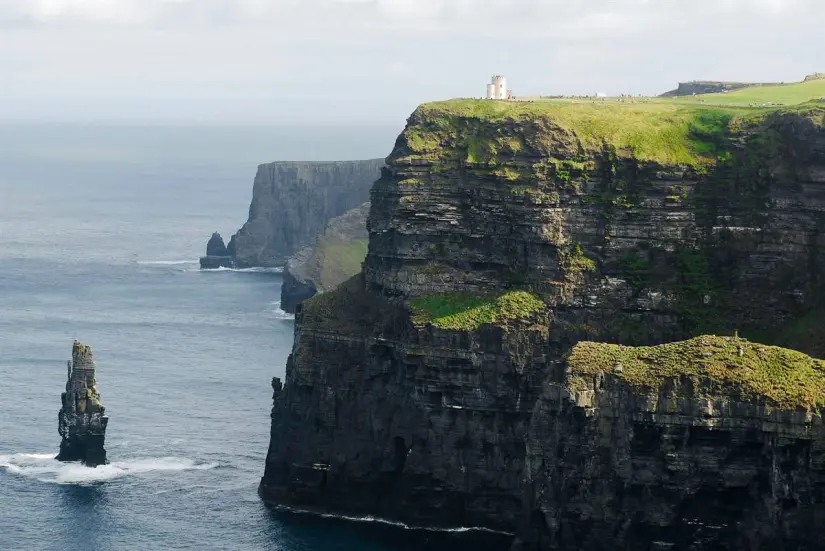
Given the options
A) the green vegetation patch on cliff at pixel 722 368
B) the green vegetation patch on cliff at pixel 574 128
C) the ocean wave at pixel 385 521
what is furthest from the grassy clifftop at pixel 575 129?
the ocean wave at pixel 385 521

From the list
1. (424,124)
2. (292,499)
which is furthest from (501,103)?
(292,499)

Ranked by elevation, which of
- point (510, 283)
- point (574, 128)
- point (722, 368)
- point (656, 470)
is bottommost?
point (656, 470)

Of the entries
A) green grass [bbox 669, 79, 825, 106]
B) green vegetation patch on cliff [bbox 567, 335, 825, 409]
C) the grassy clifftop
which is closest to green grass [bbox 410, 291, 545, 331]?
the grassy clifftop

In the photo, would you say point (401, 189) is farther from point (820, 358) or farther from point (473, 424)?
point (820, 358)

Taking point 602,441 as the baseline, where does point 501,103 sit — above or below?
above

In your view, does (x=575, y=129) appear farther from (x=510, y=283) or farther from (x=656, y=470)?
(x=656, y=470)

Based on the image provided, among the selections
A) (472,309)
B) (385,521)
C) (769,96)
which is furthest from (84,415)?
(769,96)
